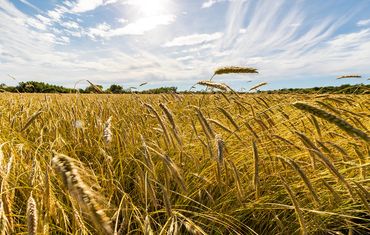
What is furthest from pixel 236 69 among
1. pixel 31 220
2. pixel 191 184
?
pixel 31 220

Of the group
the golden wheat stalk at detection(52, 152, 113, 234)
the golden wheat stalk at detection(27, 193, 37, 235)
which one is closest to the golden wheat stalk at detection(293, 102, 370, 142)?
the golden wheat stalk at detection(52, 152, 113, 234)

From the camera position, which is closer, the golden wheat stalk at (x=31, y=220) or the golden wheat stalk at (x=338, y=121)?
the golden wheat stalk at (x=31, y=220)

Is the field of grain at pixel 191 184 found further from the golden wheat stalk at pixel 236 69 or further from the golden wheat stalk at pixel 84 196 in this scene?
the golden wheat stalk at pixel 236 69

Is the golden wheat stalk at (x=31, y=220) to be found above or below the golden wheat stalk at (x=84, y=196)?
below

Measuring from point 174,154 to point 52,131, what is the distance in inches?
44.1

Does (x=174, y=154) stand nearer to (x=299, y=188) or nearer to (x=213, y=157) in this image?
(x=213, y=157)

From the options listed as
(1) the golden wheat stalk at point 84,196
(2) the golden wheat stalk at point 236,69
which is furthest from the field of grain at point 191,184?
(2) the golden wheat stalk at point 236,69

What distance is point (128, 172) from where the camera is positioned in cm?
192

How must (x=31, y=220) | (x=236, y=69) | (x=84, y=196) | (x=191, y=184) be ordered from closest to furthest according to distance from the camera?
(x=84, y=196), (x=31, y=220), (x=191, y=184), (x=236, y=69)

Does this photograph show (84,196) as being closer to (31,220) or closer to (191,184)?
(31,220)

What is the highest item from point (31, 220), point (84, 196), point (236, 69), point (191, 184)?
point (236, 69)

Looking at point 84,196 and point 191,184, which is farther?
point 191,184

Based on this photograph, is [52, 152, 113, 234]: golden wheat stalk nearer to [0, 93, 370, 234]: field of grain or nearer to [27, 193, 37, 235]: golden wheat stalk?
[0, 93, 370, 234]: field of grain

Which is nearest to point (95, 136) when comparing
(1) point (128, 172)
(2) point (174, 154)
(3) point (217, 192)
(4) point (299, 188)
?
(1) point (128, 172)
